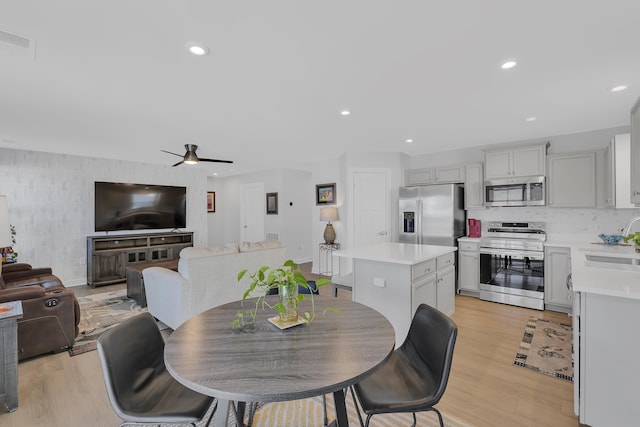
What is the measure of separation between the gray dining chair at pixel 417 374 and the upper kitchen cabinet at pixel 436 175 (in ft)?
12.3

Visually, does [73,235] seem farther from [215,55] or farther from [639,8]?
[639,8]

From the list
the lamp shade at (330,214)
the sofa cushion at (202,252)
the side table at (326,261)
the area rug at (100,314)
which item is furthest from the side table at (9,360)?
the side table at (326,261)

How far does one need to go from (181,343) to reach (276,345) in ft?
1.38

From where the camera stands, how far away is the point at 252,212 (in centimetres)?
789

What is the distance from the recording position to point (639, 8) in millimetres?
1589

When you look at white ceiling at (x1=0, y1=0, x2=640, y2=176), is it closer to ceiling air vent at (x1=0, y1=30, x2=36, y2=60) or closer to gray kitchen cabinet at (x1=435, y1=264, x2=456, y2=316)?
ceiling air vent at (x1=0, y1=30, x2=36, y2=60)

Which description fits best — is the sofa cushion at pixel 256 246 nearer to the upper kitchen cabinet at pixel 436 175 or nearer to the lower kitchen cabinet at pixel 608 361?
the upper kitchen cabinet at pixel 436 175

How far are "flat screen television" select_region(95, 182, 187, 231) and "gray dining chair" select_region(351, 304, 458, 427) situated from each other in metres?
5.81

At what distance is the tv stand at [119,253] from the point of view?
5.08m

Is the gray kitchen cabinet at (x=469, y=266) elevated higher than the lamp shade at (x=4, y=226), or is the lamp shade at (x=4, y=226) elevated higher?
the lamp shade at (x=4, y=226)

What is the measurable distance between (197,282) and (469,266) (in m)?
3.76

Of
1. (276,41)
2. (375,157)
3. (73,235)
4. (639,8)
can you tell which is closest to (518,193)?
(375,157)

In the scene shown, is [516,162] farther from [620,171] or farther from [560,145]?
[620,171]

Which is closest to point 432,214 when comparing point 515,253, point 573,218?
point 515,253
